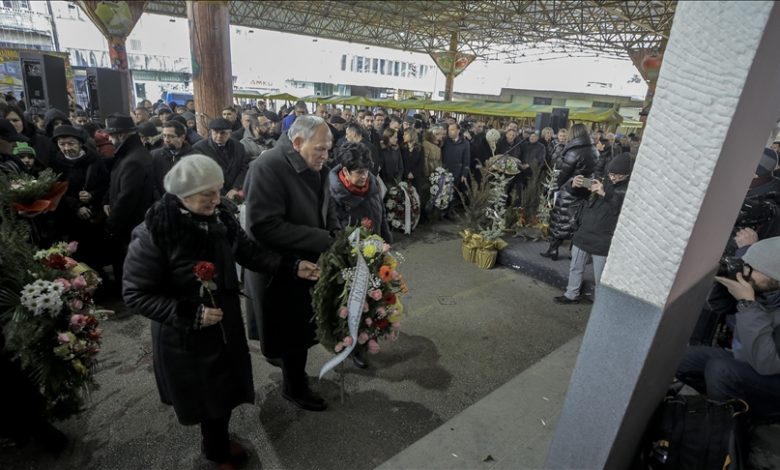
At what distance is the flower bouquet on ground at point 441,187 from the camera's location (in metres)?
7.44

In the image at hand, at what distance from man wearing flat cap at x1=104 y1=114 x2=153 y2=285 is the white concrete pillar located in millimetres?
3973

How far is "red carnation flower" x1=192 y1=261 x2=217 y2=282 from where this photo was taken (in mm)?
1943

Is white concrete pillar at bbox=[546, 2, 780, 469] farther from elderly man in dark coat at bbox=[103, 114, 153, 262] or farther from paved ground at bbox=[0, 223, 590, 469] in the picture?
elderly man in dark coat at bbox=[103, 114, 153, 262]

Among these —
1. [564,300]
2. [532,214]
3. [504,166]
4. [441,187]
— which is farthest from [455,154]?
[564,300]

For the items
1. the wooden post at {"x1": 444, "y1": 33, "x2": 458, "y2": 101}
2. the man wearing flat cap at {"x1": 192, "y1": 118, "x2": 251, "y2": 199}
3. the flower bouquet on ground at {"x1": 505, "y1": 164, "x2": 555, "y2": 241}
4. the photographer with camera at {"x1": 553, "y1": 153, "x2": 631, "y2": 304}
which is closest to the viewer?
the photographer with camera at {"x1": 553, "y1": 153, "x2": 631, "y2": 304}

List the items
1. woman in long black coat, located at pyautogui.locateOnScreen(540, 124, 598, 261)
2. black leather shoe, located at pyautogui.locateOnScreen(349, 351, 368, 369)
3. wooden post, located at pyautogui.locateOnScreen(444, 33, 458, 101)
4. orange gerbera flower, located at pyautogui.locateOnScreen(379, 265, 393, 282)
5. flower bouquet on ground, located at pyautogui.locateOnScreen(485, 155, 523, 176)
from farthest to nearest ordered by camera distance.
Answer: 1. wooden post, located at pyautogui.locateOnScreen(444, 33, 458, 101)
2. flower bouquet on ground, located at pyautogui.locateOnScreen(485, 155, 523, 176)
3. woman in long black coat, located at pyautogui.locateOnScreen(540, 124, 598, 261)
4. black leather shoe, located at pyautogui.locateOnScreen(349, 351, 368, 369)
5. orange gerbera flower, located at pyautogui.locateOnScreen(379, 265, 393, 282)

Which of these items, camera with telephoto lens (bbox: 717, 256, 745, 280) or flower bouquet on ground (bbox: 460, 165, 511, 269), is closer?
camera with telephoto lens (bbox: 717, 256, 745, 280)

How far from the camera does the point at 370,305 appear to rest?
2734mm

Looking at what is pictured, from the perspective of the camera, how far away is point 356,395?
320 centimetres

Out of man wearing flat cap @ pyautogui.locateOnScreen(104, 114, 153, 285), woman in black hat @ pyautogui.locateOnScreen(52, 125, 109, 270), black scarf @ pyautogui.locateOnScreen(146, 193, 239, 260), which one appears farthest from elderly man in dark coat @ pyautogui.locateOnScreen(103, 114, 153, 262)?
black scarf @ pyautogui.locateOnScreen(146, 193, 239, 260)

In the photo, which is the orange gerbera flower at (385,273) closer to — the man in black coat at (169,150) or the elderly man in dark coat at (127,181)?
the elderly man in dark coat at (127,181)

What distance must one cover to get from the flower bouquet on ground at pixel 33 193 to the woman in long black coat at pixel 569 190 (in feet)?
17.8

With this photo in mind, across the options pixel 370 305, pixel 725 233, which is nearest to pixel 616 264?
pixel 725 233

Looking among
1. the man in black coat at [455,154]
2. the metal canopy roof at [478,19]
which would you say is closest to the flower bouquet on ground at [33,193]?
the man in black coat at [455,154]
